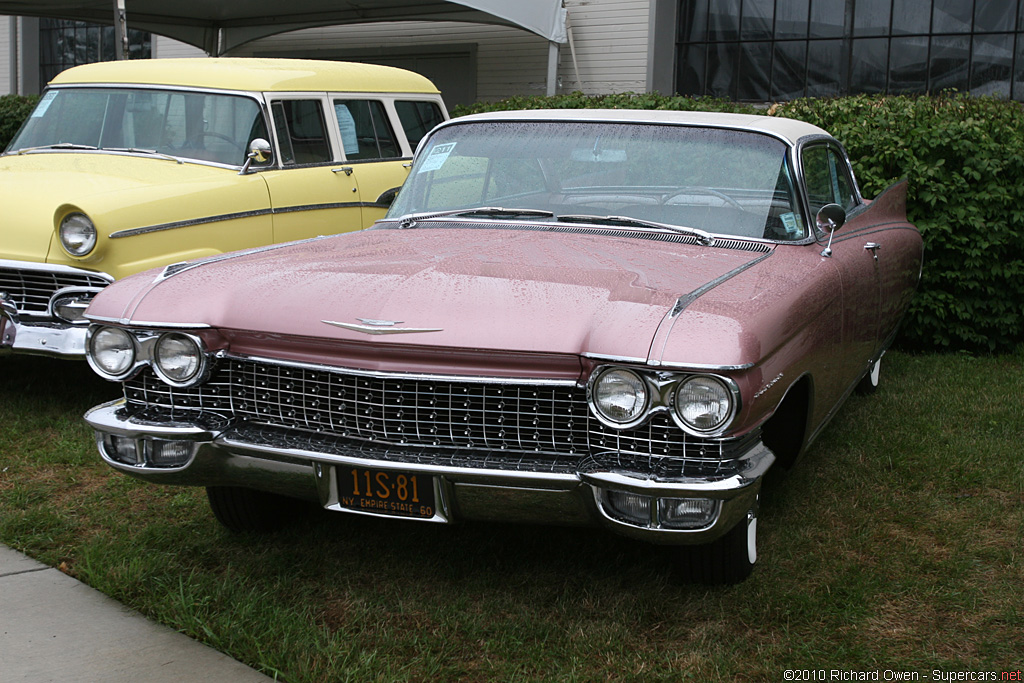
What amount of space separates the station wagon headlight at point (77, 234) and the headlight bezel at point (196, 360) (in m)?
2.12

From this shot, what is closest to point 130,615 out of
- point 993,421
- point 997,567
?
point 997,567

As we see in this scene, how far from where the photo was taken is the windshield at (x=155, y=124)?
20.4ft

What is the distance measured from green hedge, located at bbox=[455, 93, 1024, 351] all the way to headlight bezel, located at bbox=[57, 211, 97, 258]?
481 centimetres

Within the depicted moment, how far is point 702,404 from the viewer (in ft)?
8.86

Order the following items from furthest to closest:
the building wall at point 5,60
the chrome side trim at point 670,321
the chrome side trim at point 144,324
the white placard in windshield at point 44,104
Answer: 1. the building wall at point 5,60
2. the white placard in windshield at point 44,104
3. the chrome side trim at point 144,324
4. the chrome side trim at point 670,321

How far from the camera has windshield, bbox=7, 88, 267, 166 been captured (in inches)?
244

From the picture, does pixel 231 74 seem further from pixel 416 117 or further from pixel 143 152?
pixel 416 117

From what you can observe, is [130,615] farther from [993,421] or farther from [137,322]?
[993,421]

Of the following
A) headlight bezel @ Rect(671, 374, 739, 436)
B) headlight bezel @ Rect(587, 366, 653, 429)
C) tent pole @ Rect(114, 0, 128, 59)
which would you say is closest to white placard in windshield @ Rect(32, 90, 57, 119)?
tent pole @ Rect(114, 0, 128, 59)

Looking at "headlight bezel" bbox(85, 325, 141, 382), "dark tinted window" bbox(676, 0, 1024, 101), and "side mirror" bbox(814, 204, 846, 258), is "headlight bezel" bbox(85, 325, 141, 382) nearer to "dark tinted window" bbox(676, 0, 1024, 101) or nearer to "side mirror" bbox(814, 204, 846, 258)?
"side mirror" bbox(814, 204, 846, 258)

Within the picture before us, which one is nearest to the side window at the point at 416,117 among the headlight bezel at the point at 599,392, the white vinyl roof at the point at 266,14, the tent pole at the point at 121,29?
the tent pole at the point at 121,29

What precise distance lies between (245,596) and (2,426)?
2.46 meters

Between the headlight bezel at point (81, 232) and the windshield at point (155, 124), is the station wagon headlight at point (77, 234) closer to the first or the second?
the headlight bezel at point (81, 232)

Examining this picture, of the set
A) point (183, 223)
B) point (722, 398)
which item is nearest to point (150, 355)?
point (722, 398)
